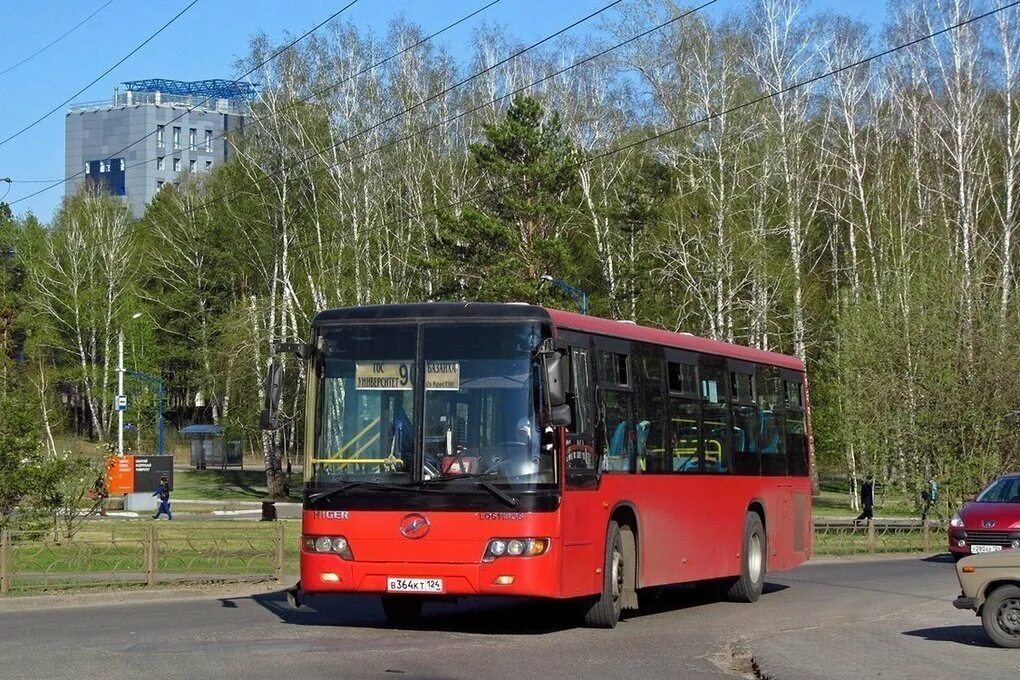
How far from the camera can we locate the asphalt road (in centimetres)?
1210

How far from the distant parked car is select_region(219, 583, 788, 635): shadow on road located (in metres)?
4.12

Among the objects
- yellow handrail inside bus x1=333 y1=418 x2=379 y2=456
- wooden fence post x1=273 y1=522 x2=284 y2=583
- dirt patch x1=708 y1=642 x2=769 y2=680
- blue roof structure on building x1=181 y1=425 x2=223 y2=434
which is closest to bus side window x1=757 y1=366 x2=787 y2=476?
dirt patch x1=708 y1=642 x2=769 y2=680

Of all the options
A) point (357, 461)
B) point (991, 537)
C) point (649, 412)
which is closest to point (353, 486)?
point (357, 461)

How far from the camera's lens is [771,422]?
68.0 ft

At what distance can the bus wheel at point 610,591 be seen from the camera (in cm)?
1535

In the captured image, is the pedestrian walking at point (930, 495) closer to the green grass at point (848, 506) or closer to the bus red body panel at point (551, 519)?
the green grass at point (848, 506)

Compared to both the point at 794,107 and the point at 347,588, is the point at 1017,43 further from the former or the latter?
the point at 347,588

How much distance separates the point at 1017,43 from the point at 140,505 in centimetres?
3655

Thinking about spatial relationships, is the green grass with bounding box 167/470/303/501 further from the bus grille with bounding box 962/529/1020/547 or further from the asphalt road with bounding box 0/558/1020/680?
the asphalt road with bounding box 0/558/1020/680

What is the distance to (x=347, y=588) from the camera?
14.6 meters

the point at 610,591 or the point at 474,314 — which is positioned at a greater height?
the point at 474,314

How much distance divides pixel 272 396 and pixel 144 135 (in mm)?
135448

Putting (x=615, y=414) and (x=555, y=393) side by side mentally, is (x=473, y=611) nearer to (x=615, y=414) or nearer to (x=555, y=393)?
(x=615, y=414)

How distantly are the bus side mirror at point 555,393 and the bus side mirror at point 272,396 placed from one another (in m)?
2.51
